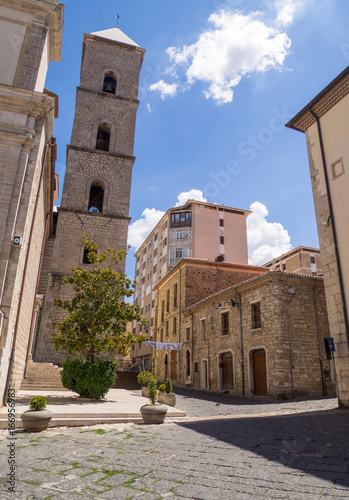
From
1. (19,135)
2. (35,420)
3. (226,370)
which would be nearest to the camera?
(35,420)

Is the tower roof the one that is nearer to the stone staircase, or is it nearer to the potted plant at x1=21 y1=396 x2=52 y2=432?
the stone staircase

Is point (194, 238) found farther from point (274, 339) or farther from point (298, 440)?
point (298, 440)

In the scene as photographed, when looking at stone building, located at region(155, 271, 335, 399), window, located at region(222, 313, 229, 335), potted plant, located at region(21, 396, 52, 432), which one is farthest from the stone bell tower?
potted plant, located at region(21, 396, 52, 432)

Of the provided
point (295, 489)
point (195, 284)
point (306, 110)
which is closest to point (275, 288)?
point (306, 110)

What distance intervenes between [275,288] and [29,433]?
13377 millimetres

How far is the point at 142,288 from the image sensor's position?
53.9m

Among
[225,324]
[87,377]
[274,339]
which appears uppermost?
[225,324]

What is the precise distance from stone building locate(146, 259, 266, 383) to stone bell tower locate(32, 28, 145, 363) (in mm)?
9483

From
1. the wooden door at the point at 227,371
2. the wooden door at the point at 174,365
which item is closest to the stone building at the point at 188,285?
the wooden door at the point at 174,365

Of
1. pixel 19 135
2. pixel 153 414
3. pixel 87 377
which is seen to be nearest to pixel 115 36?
pixel 19 135

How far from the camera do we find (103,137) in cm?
2392

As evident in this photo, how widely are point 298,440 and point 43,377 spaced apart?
43.3 ft

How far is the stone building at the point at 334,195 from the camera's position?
36.1ft

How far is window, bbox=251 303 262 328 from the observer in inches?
719
